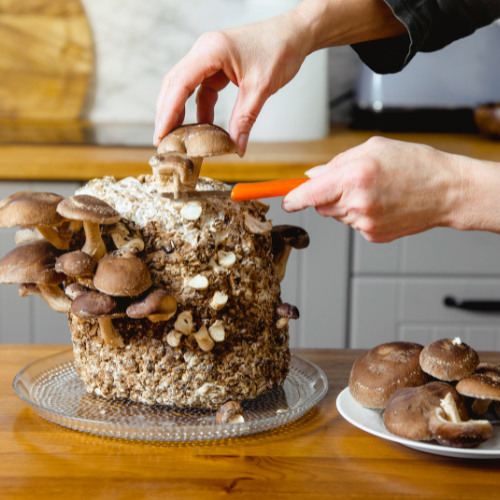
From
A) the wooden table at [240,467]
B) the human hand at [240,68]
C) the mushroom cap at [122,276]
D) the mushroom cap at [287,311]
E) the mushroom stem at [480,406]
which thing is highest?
the human hand at [240,68]

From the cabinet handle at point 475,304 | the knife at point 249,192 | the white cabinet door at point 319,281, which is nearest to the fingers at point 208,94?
the knife at point 249,192

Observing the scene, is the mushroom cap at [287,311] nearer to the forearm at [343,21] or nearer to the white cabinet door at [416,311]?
the forearm at [343,21]

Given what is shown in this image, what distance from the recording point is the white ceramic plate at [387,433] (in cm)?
65

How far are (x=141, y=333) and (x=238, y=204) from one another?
22 cm

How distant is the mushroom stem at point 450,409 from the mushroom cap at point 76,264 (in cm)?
44

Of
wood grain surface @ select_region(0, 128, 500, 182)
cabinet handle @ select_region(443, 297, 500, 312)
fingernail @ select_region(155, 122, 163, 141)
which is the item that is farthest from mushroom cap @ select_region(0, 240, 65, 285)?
cabinet handle @ select_region(443, 297, 500, 312)

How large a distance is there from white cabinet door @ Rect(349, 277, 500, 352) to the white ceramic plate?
1.09 m

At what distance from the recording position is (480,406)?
0.73 m

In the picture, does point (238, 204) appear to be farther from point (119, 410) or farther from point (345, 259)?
point (345, 259)

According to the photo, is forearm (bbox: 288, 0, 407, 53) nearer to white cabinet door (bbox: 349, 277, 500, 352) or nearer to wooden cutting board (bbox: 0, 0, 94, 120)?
white cabinet door (bbox: 349, 277, 500, 352)

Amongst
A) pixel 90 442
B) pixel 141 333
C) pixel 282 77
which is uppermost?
pixel 282 77

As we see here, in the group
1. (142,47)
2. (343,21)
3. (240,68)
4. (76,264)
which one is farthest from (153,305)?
(142,47)

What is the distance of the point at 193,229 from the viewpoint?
80 cm

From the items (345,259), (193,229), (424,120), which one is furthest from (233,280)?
(424,120)
